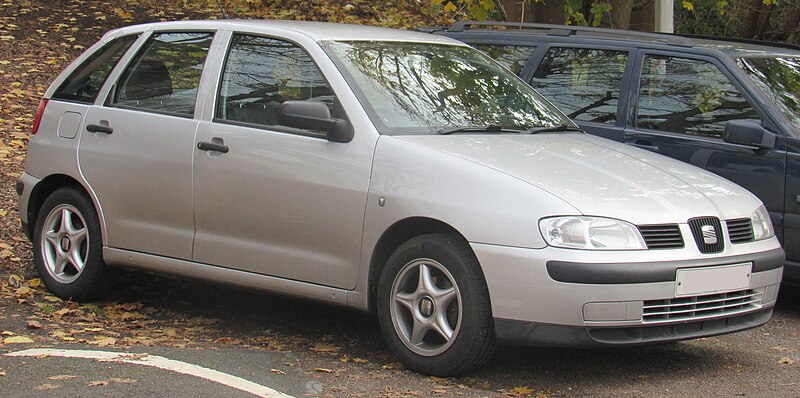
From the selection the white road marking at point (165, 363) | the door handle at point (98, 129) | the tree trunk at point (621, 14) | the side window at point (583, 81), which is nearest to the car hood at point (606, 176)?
the white road marking at point (165, 363)

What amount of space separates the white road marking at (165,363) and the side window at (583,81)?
11.6 ft

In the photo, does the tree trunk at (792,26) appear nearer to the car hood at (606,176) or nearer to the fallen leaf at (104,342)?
the car hood at (606,176)

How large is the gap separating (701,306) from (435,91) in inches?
72.4

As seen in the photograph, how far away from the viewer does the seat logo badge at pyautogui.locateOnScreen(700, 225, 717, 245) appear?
18.2 ft

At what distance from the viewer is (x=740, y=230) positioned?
5.82 meters

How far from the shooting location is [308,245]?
6.03 meters

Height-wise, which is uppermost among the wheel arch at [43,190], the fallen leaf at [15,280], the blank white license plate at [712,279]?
the blank white license plate at [712,279]

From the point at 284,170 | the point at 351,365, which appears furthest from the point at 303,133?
the point at 351,365

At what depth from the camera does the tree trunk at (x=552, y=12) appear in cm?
1316

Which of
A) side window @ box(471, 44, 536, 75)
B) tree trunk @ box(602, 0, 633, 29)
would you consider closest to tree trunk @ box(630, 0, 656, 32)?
tree trunk @ box(602, 0, 633, 29)

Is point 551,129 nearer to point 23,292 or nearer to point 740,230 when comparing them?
point 740,230

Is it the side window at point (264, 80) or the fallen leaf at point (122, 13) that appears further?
the fallen leaf at point (122, 13)

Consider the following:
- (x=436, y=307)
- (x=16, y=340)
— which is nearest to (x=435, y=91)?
(x=436, y=307)

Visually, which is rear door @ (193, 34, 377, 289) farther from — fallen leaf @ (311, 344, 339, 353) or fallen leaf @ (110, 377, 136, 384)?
fallen leaf @ (110, 377, 136, 384)
